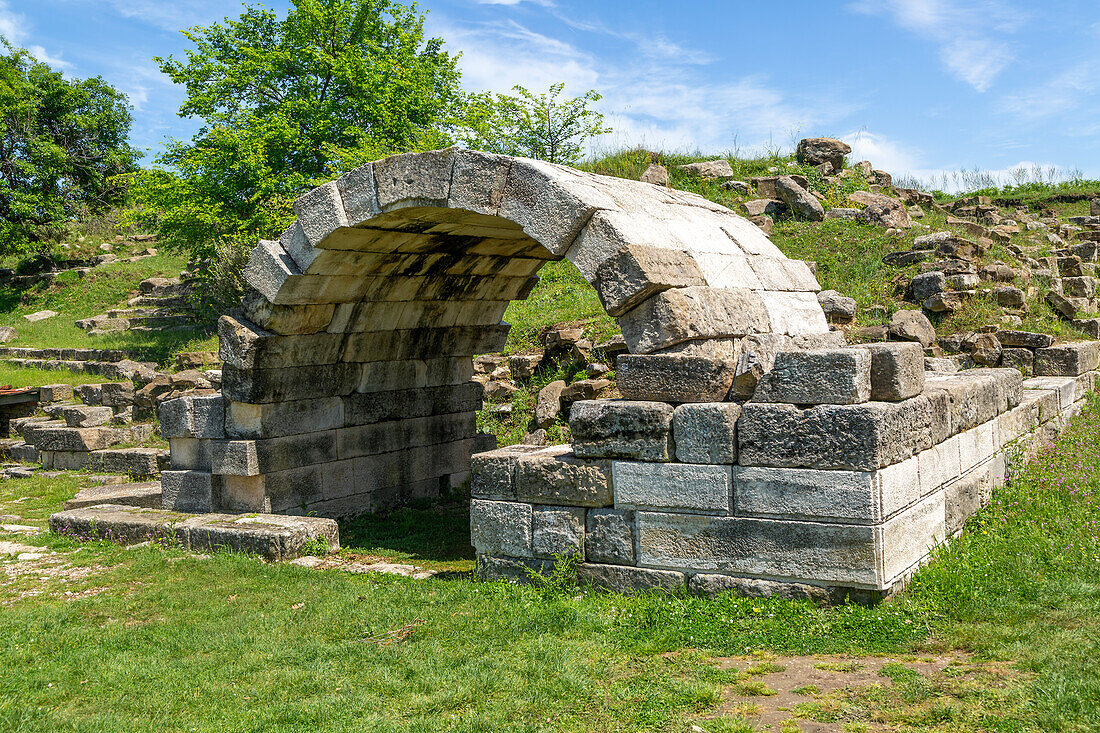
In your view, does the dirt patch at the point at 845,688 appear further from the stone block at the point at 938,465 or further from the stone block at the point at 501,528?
the stone block at the point at 501,528

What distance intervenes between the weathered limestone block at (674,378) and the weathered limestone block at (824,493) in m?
0.61

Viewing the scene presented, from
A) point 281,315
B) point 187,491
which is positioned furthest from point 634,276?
point 187,491

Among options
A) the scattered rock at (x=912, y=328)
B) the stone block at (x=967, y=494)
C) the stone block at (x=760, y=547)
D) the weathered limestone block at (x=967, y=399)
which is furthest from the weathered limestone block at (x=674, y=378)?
the scattered rock at (x=912, y=328)

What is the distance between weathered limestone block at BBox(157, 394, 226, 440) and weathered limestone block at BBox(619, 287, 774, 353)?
15.9 ft

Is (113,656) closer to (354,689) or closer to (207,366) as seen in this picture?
(354,689)

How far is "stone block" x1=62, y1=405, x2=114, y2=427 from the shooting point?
51.2ft

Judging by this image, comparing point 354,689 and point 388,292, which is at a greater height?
point 388,292

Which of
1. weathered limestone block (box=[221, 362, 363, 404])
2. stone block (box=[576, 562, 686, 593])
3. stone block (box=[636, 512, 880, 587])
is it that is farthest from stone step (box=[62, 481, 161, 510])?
stone block (box=[636, 512, 880, 587])

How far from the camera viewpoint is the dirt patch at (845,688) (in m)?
4.12

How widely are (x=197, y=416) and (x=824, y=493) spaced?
6545 millimetres

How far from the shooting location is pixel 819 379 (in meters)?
5.57

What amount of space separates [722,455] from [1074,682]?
2290 mm

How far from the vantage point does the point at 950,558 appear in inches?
→ 240

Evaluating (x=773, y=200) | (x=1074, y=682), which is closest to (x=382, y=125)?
(x=773, y=200)
